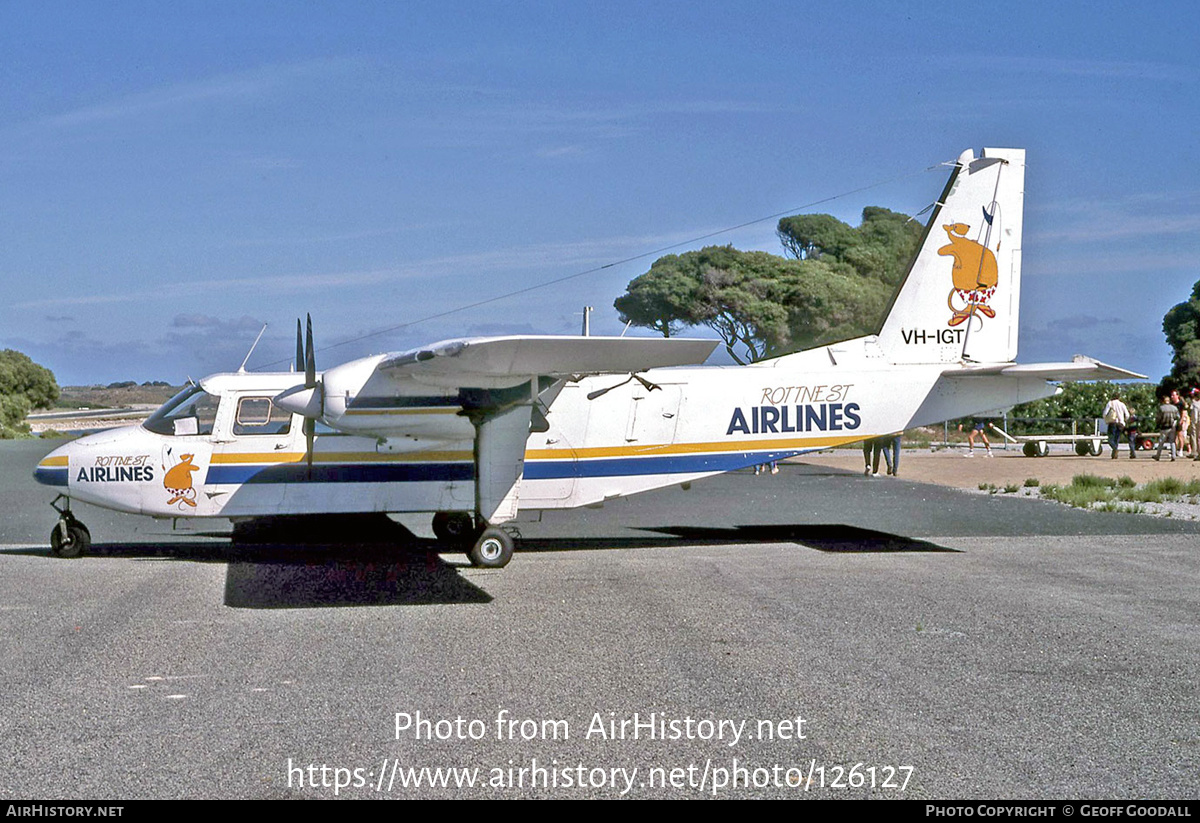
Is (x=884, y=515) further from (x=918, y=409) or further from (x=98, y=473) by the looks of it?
(x=98, y=473)

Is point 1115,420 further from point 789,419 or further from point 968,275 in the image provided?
point 789,419

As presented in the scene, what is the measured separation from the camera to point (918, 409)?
1403 cm

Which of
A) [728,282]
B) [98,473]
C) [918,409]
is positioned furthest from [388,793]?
[728,282]

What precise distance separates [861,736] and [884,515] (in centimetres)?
1173

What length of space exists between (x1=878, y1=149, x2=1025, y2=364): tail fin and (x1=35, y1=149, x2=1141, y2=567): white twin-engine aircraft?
0.02 meters

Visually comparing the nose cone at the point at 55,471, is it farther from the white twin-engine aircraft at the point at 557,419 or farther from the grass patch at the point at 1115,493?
the grass patch at the point at 1115,493

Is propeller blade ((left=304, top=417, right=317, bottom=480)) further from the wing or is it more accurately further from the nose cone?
the nose cone

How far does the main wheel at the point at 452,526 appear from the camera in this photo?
47.3ft

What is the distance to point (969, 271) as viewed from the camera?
14.6m

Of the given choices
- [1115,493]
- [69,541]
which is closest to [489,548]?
[69,541]

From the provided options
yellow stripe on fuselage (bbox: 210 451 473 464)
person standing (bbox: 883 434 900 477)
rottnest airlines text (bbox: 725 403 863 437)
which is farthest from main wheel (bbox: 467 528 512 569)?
person standing (bbox: 883 434 900 477)

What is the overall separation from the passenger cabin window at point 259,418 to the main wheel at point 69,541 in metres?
2.17

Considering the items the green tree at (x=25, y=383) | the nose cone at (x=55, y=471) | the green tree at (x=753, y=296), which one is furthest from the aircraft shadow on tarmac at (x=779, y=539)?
the green tree at (x=25, y=383)

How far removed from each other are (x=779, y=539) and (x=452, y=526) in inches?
164
